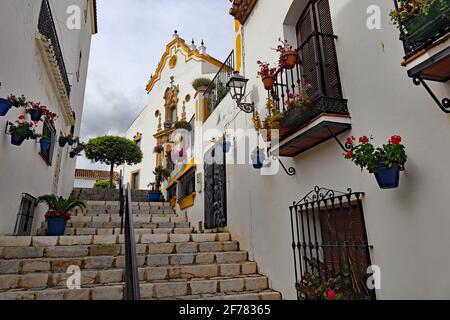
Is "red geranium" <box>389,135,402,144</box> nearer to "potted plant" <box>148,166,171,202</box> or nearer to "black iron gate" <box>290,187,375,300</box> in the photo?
"black iron gate" <box>290,187,375,300</box>

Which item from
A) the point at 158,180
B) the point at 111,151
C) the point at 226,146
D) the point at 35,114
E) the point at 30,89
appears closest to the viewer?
the point at 35,114

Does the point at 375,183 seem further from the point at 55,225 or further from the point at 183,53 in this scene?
the point at 183,53

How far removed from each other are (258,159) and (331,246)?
1.79m

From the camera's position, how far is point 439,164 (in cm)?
194

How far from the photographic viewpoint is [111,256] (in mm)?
3871

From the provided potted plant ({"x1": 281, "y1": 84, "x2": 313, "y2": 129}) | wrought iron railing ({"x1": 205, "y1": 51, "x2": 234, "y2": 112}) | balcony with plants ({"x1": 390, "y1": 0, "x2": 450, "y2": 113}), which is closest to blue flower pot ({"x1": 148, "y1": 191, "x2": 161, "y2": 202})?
wrought iron railing ({"x1": 205, "y1": 51, "x2": 234, "y2": 112})

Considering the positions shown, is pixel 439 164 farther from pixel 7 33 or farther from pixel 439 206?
pixel 7 33

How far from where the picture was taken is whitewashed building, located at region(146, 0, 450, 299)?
196cm

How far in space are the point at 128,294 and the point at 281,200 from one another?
2.58m

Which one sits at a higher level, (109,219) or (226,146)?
(226,146)

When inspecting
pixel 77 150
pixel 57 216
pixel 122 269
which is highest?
Answer: pixel 77 150

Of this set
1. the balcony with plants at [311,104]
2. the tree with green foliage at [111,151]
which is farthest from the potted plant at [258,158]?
the tree with green foliage at [111,151]

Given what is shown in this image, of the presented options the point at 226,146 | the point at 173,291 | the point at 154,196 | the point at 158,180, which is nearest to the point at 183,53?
the point at 158,180
